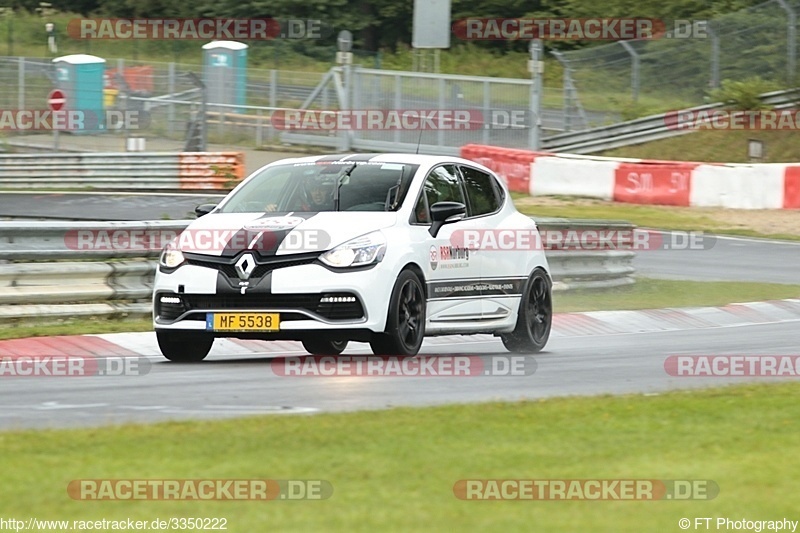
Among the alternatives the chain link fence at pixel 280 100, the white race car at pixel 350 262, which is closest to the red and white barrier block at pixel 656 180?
the chain link fence at pixel 280 100

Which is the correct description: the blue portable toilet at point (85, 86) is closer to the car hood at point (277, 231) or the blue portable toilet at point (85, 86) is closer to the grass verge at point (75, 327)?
the grass verge at point (75, 327)

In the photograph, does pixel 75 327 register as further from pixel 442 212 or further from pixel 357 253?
pixel 442 212

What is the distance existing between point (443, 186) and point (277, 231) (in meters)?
1.83

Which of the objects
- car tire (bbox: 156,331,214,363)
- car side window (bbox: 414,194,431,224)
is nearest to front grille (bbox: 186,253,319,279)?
car tire (bbox: 156,331,214,363)

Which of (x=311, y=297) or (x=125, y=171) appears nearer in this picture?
(x=311, y=297)

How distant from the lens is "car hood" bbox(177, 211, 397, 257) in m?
11.3

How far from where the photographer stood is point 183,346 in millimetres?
11992

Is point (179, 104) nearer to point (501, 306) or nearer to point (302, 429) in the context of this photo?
point (501, 306)

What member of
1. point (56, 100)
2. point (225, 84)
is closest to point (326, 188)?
point (56, 100)

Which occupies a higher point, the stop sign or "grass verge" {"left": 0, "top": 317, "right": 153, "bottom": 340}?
the stop sign

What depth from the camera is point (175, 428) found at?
25.7 feet

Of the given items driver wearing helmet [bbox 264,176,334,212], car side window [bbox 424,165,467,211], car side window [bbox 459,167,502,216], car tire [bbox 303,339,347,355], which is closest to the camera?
driver wearing helmet [bbox 264,176,334,212]

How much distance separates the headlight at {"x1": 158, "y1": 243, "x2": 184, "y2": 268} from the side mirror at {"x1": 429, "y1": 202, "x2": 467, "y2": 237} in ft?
Answer: 6.17

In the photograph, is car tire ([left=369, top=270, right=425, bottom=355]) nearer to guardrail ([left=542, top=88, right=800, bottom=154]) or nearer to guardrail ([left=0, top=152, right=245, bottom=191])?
guardrail ([left=0, top=152, right=245, bottom=191])
